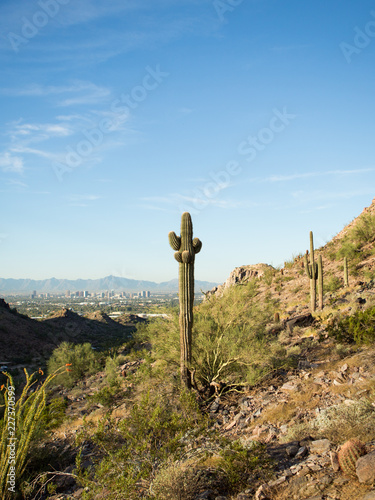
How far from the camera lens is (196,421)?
7125mm

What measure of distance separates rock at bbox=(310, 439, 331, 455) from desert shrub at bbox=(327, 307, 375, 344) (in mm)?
4608

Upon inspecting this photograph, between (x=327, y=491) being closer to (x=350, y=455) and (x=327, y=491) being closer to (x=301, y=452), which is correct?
(x=350, y=455)

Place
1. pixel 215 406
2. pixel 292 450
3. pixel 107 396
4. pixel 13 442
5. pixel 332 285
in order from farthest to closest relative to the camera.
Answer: pixel 332 285, pixel 107 396, pixel 215 406, pixel 13 442, pixel 292 450

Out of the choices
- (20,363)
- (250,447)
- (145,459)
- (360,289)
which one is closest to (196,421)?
(250,447)

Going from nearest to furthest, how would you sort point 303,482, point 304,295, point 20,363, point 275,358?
point 303,482
point 275,358
point 304,295
point 20,363

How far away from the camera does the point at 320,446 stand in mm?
5125

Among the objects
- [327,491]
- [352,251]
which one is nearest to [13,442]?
[327,491]

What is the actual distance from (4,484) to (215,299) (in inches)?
314

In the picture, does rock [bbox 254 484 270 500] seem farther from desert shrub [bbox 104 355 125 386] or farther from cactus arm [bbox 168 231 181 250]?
desert shrub [bbox 104 355 125 386]

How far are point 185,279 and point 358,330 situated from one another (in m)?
4.95

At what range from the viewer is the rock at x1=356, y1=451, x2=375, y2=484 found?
156 inches

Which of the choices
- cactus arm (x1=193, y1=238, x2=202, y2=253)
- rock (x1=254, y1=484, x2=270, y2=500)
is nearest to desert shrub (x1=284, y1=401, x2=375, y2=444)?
rock (x1=254, y1=484, x2=270, y2=500)

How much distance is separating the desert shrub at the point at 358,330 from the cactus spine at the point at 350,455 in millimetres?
5189

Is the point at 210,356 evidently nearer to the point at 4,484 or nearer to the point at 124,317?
the point at 4,484
